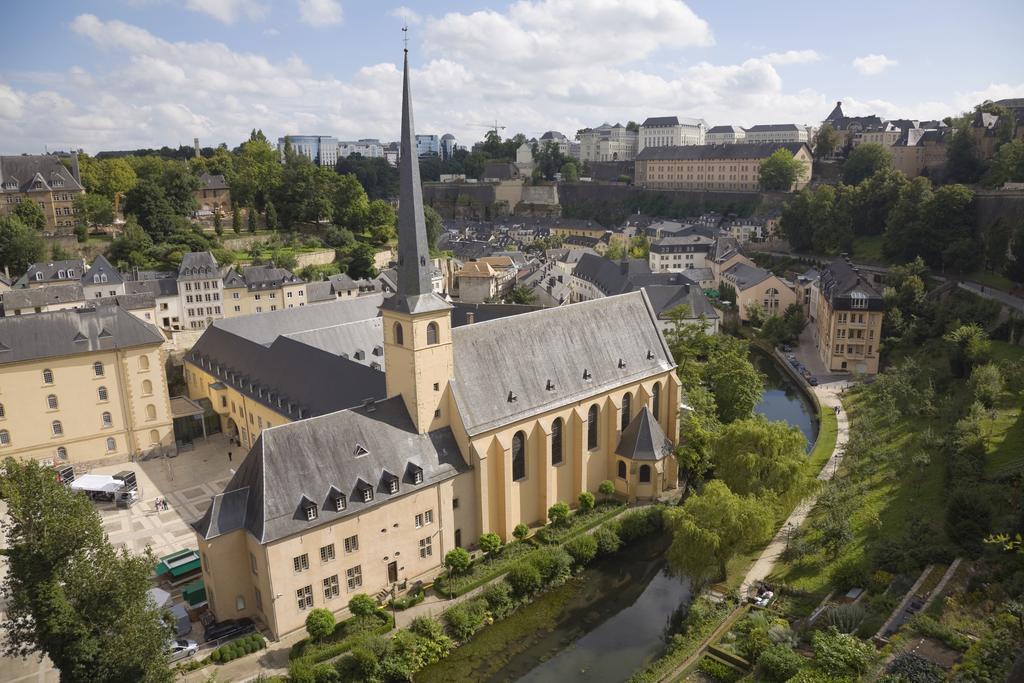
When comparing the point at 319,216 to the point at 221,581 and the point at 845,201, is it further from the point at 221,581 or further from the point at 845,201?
the point at 221,581

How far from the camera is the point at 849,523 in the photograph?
38.8 metres

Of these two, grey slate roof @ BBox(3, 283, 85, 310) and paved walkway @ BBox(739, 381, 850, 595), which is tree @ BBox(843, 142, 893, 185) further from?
grey slate roof @ BBox(3, 283, 85, 310)

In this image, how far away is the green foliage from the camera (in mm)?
25922

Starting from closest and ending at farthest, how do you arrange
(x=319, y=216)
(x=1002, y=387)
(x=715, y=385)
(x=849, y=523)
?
1. (x=849, y=523)
2. (x=1002, y=387)
3. (x=715, y=385)
4. (x=319, y=216)

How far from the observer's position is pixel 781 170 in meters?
144

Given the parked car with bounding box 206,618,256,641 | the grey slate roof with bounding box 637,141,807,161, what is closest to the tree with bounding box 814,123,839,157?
the grey slate roof with bounding box 637,141,807,161

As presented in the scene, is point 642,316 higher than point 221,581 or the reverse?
higher

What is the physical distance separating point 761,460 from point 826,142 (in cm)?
14107

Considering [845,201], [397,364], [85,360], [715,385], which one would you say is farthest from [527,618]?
[845,201]

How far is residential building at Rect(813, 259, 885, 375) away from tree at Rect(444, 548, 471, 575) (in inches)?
2027

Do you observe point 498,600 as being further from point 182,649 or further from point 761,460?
point 761,460

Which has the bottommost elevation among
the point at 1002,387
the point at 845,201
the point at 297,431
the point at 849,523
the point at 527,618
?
the point at 527,618

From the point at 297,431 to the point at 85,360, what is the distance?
26.4 m

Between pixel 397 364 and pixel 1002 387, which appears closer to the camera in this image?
pixel 397 364
